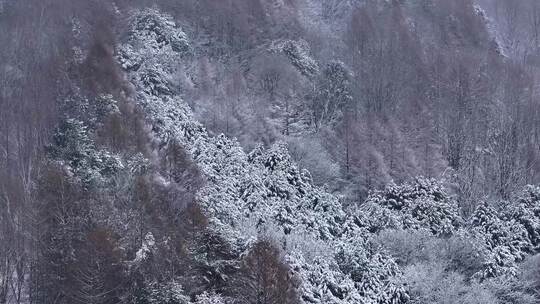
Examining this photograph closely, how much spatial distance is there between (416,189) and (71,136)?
18837 mm

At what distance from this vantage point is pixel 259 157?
33438 millimetres

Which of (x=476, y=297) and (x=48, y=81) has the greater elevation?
(x=48, y=81)

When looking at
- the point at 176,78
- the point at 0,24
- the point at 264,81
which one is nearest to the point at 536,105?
the point at 264,81

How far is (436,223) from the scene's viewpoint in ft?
108

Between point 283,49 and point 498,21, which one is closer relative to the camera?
point 283,49

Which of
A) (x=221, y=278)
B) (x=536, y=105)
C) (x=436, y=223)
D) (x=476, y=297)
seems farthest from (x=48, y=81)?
(x=536, y=105)

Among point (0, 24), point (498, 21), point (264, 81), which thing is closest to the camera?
point (0, 24)

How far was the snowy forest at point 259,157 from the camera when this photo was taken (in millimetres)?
23438

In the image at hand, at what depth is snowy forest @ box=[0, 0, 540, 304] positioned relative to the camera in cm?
2344

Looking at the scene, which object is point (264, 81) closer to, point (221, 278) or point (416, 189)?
point (416, 189)

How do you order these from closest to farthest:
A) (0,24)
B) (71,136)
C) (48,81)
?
(71,136) → (48,81) → (0,24)

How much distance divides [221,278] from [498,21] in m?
51.2

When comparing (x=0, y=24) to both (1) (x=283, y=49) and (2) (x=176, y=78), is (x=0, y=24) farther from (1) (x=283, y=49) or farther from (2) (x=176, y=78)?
(1) (x=283, y=49)

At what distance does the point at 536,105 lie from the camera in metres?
45.4
